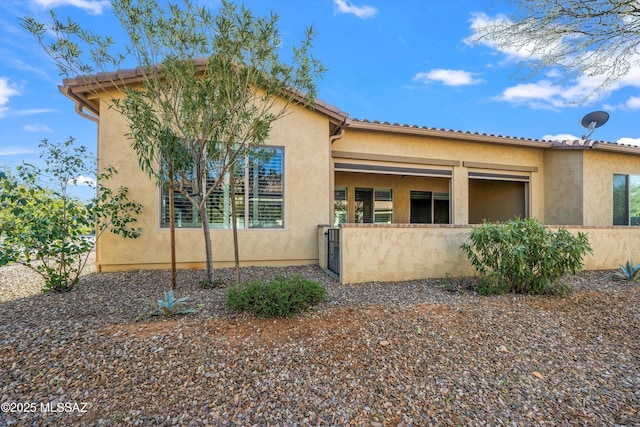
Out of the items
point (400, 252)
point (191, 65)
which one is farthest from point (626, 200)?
point (191, 65)

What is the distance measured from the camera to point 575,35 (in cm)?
491

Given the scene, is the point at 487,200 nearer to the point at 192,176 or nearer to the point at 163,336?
the point at 192,176

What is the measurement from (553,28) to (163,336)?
24.0 ft

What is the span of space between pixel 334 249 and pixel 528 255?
11.7 feet

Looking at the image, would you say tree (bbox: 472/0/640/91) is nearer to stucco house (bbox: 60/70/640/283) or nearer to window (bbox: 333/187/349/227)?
stucco house (bbox: 60/70/640/283)

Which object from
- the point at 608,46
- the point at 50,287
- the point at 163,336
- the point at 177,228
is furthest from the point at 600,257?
the point at 50,287

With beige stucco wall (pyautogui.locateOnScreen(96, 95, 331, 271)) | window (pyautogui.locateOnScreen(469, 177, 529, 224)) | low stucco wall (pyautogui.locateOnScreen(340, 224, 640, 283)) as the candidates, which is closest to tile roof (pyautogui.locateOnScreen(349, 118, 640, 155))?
window (pyautogui.locateOnScreen(469, 177, 529, 224))

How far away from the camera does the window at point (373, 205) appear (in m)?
11.6

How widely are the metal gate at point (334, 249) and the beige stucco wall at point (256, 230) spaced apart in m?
0.84

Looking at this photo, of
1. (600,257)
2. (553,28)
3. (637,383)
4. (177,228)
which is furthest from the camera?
(600,257)

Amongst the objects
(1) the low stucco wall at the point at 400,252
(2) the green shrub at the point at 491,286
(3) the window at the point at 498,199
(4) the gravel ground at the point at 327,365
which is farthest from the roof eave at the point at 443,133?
(4) the gravel ground at the point at 327,365

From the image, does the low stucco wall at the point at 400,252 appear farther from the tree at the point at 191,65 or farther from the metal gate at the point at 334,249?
the tree at the point at 191,65

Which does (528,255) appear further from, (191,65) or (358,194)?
(358,194)

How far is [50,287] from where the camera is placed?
Result: 502 centimetres
